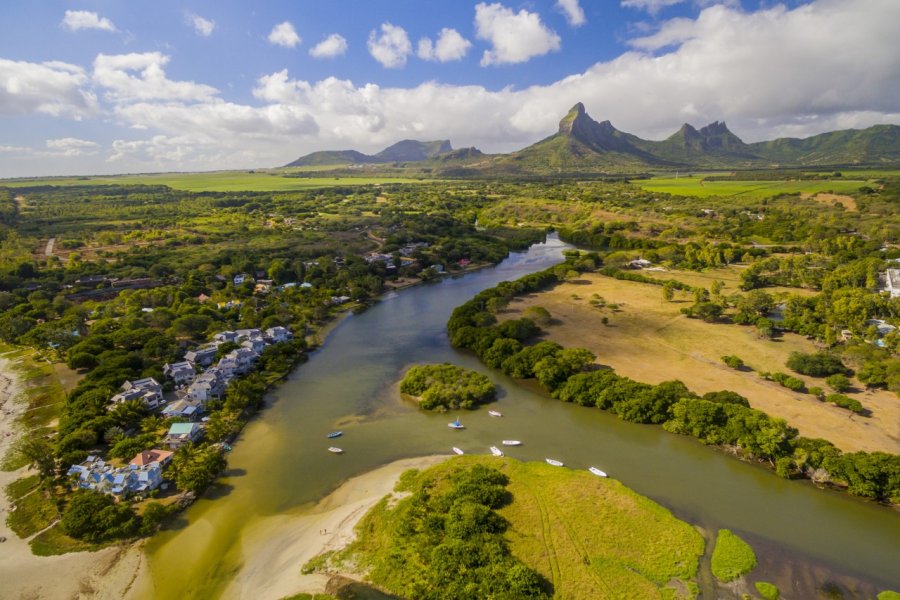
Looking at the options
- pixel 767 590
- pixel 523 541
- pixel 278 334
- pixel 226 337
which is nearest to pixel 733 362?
pixel 767 590

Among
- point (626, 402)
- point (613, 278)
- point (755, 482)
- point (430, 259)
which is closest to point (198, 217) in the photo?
point (430, 259)

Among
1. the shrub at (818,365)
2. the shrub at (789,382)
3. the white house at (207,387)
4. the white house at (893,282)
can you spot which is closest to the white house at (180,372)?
the white house at (207,387)

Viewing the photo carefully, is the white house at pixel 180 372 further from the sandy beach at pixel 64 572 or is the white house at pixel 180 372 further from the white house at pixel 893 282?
the white house at pixel 893 282

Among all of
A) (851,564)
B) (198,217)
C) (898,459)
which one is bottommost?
(851,564)

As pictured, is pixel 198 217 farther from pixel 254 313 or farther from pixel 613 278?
pixel 613 278

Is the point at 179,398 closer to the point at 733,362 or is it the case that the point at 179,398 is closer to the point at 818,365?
the point at 733,362

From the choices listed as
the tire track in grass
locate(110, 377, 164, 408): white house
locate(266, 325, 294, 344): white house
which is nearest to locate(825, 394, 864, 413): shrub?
the tire track in grass
